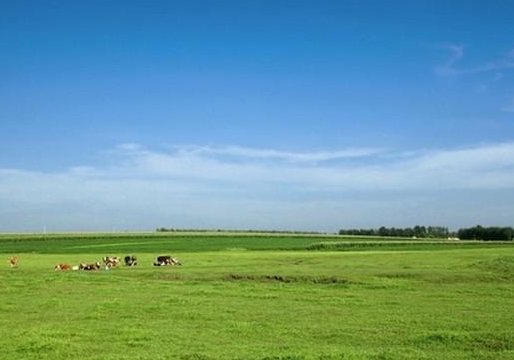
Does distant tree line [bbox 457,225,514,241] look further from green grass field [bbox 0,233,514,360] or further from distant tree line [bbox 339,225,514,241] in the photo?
green grass field [bbox 0,233,514,360]

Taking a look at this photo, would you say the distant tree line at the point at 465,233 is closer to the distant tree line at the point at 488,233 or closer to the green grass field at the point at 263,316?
the distant tree line at the point at 488,233

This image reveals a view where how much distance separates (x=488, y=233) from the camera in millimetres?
154750

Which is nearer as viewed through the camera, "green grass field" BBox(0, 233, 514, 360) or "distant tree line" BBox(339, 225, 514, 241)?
"green grass field" BBox(0, 233, 514, 360)

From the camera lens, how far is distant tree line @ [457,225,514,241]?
14850cm

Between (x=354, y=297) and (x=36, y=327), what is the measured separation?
14.0 m

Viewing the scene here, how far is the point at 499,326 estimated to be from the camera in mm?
20172

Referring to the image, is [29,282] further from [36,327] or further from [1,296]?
[36,327]

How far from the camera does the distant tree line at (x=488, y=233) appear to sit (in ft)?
487

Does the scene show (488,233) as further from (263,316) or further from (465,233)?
(263,316)

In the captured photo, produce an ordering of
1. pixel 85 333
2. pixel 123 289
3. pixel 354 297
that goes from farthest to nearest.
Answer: pixel 123 289 → pixel 354 297 → pixel 85 333

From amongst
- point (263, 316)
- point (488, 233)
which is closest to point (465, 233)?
point (488, 233)

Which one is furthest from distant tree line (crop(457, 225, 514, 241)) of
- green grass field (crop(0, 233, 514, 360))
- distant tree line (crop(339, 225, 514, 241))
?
green grass field (crop(0, 233, 514, 360))

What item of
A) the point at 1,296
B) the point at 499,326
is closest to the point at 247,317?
the point at 499,326

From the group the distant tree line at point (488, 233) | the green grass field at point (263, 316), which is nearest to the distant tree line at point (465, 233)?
the distant tree line at point (488, 233)
